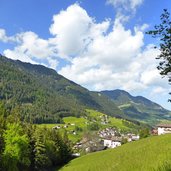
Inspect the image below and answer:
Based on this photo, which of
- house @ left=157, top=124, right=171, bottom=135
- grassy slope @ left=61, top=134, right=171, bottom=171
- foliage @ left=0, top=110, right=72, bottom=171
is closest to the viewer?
grassy slope @ left=61, top=134, right=171, bottom=171

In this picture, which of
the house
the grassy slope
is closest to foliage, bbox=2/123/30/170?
the grassy slope

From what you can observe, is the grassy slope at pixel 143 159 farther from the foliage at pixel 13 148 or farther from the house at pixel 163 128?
the house at pixel 163 128

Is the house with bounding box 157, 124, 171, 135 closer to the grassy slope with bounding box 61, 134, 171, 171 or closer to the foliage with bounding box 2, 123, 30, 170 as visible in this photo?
the grassy slope with bounding box 61, 134, 171, 171

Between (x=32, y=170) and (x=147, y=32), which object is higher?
(x=147, y=32)

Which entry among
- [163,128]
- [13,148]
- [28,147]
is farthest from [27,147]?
[163,128]

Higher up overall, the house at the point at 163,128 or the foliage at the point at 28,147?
the house at the point at 163,128

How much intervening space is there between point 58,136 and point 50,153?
12.1m

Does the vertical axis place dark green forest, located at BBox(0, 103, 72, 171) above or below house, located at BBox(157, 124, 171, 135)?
below

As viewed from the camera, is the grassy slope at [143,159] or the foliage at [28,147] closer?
the grassy slope at [143,159]

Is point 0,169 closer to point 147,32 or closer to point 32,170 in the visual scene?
point 32,170

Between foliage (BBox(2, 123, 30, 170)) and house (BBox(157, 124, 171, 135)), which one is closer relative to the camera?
foliage (BBox(2, 123, 30, 170))

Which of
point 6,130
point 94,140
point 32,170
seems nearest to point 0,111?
point 6,130

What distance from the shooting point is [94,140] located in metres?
160

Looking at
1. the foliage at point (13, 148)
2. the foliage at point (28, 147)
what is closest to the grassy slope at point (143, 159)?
the foliage at point (13, 148)
